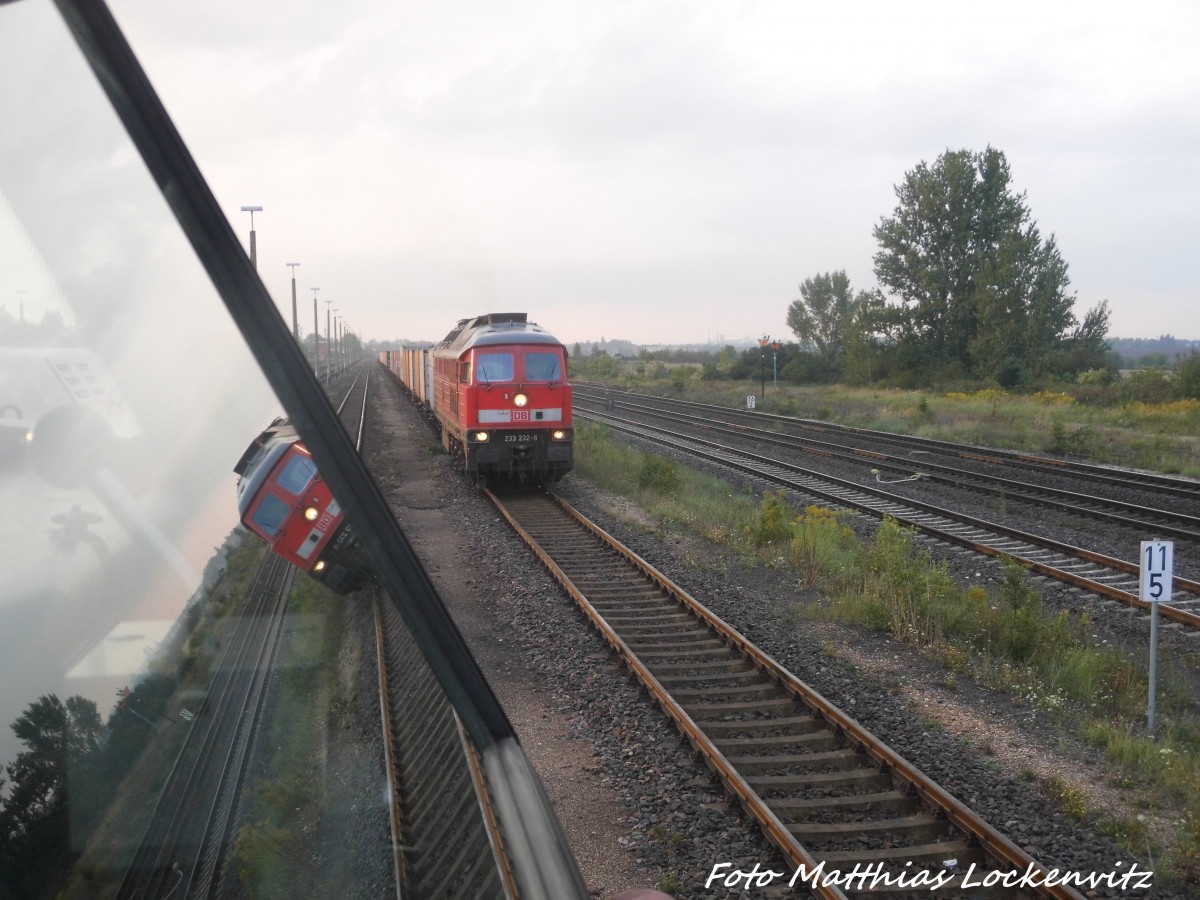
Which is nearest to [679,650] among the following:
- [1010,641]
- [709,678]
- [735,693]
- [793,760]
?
[709,678]

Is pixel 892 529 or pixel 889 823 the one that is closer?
pixel 889 823

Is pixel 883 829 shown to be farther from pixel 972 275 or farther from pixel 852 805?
pixel 972 275

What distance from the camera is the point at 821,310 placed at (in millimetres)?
74188

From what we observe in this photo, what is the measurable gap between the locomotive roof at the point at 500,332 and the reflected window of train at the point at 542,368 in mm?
257

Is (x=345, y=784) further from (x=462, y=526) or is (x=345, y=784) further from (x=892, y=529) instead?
(x=462, y=526)

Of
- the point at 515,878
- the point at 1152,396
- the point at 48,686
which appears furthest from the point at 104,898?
the point at 1152,396

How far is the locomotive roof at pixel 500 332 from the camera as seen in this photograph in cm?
1555

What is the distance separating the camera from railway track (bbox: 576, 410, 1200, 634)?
952cm

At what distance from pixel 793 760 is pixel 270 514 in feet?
14.1

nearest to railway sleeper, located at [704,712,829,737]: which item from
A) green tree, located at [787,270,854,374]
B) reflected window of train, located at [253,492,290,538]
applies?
reflected window of train, located at [253,492,290,538]

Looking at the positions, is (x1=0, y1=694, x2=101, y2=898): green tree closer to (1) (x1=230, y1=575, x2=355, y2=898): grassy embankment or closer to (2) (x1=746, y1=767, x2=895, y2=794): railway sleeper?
(1) (x1=230, y1=575, x2=355, y2=898): grassy embankment

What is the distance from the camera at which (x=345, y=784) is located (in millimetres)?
3576

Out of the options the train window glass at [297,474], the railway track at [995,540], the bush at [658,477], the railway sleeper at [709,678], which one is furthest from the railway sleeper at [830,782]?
the bush at [658,477]

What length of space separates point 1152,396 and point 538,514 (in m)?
27.0
